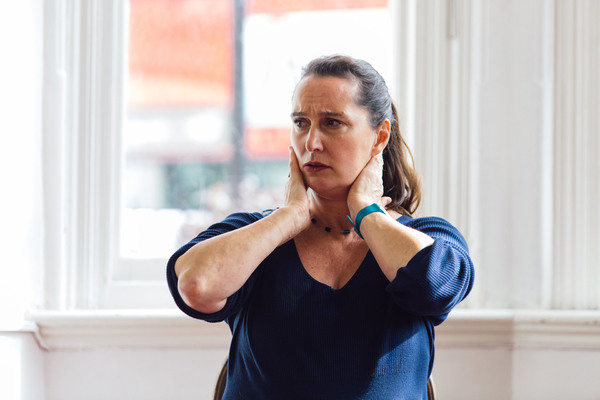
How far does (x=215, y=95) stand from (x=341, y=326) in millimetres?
1125

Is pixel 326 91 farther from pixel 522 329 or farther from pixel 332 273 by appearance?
pixel 522 329

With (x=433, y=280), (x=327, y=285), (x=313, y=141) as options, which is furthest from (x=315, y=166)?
(x=433, y=280)

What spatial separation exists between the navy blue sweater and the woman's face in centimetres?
19

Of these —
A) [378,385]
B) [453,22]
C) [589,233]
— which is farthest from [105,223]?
[589,233]

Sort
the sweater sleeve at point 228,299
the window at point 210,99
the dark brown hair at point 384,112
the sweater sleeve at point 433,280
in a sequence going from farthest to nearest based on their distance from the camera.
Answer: the window at point 210,99 < the dark brown hair at point 384,112 < the sweater sleeve at point 228,299 < the sweater sleeve at point 433,280

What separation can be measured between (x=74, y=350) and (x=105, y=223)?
0.40m

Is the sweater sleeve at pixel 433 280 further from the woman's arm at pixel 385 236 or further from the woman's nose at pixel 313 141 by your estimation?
the woman's nose at pixel 313 141

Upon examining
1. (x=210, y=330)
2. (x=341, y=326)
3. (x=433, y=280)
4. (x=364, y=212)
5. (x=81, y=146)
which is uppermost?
(x=81, y=146)

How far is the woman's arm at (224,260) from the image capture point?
4.11 ft

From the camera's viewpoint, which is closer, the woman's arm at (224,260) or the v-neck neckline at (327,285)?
the woman's arm at (224,260)

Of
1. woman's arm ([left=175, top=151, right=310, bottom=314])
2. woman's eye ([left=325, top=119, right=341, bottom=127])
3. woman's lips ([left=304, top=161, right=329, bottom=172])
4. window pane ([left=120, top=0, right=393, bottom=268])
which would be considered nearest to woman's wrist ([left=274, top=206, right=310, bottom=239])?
woman's arm ([left=175, top=151, right=310, bottom=314])

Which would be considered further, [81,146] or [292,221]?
[81,146]

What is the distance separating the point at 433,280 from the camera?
1.23 meters

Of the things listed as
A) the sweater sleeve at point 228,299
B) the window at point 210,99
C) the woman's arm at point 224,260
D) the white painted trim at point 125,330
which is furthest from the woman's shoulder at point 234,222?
the window at point 210,99
